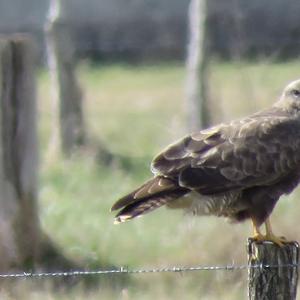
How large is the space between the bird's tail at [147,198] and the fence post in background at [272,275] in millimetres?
892

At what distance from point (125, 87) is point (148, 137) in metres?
5.12

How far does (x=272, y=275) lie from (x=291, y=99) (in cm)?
207

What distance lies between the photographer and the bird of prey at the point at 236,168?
A: 7.09 m

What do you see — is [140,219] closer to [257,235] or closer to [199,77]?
[257,235]

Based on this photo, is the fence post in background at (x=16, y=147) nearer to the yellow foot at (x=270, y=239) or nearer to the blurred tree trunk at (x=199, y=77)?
the yellow foot at (x=270, y=239)

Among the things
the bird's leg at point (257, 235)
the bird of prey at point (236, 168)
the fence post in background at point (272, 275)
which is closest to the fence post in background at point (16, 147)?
the bird of prey at point (236, 168)

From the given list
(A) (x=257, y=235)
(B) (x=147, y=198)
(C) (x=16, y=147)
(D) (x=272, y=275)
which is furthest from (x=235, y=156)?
(C) (x=16, y=147)

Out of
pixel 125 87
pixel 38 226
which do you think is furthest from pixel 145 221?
pixel 125 87

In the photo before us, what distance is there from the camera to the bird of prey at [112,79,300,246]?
279 inches

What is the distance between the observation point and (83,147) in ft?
49.9

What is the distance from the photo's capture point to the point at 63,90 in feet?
52.8

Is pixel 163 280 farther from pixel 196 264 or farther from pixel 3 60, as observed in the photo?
pixel 3 60

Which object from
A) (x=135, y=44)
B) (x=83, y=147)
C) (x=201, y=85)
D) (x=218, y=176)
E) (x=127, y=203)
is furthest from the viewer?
(x=135, y=44)

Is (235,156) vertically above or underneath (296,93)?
underneath
